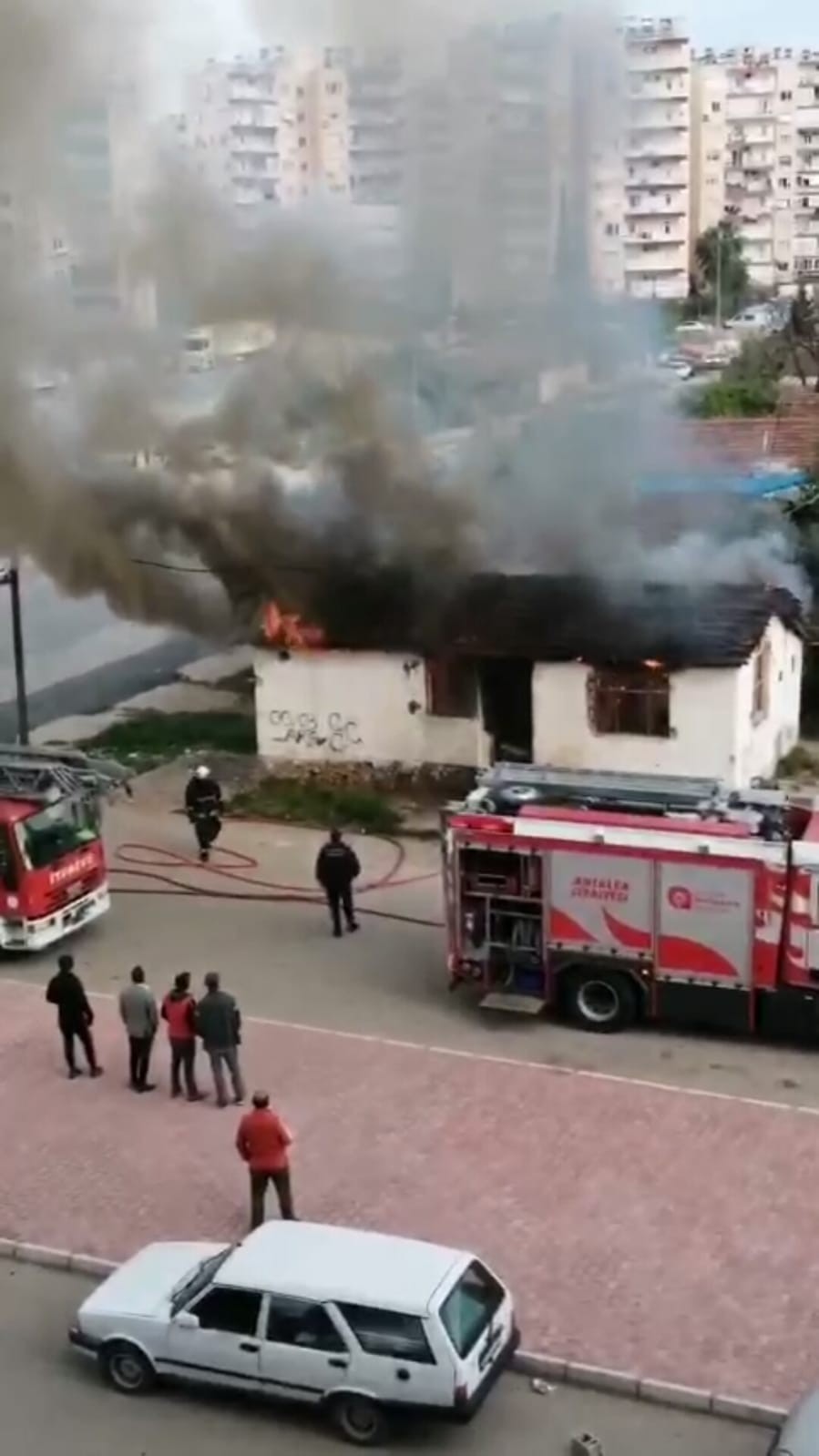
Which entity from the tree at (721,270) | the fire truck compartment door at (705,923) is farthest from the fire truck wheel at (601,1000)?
the tree at (721,270)

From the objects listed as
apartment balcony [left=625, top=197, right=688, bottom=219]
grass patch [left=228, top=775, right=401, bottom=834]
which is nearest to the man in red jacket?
grass patch [left=228, top=775, right=401, bottom=834]

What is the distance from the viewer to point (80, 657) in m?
32.2

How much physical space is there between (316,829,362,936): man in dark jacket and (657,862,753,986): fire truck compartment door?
12.5ft

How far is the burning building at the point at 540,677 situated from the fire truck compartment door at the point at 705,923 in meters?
6.37

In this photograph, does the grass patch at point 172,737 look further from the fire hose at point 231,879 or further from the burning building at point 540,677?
the fire hose at point 231,879

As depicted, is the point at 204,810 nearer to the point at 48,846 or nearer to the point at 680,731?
the point at 48,846

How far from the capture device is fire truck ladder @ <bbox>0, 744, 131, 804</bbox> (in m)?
17.5

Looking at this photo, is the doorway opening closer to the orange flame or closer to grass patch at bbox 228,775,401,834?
grass patch at bbox 228,775,401,834

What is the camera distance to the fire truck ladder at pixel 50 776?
1745 centimetres

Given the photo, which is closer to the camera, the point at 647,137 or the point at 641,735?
the point at 641,735

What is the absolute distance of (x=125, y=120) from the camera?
2147cm

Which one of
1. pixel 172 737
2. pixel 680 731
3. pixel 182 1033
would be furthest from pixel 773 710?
pixel 182 1033

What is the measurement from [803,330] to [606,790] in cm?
4677

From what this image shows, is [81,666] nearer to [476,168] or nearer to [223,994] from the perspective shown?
[476,168]
